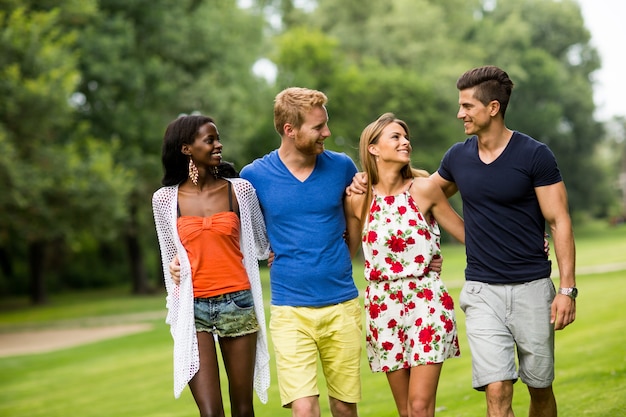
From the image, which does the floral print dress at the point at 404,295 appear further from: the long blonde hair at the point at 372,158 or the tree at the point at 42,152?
the tree at the point at 42,152

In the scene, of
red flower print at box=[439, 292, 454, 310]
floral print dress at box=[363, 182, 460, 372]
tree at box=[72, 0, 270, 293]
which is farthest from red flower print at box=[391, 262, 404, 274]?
tree at box=[72, 0, 270, 293]

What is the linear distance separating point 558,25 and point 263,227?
221 ft

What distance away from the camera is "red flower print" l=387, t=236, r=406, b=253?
18.1 ft

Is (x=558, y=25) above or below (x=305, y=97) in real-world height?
above

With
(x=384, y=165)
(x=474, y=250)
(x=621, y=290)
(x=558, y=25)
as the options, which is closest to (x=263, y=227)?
(x=384, y=165)

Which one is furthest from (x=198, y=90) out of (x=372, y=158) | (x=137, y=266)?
(x=372, y=158)

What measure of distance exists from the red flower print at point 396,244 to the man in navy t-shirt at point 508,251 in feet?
1.32

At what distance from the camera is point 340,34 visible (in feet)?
184

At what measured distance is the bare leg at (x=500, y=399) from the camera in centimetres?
529

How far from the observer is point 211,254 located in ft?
17.7

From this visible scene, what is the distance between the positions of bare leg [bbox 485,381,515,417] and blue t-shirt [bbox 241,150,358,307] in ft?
3.35

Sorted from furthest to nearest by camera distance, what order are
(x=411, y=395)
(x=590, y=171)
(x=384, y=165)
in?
(x=590, y=171) < (x=384, y=165) < (x=411, y=395)

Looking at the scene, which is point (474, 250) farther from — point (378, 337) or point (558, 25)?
point (558, 25)

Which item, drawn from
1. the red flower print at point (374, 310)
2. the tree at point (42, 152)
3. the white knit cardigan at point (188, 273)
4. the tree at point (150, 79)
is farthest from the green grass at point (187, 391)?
the tree at point (150, 79)
